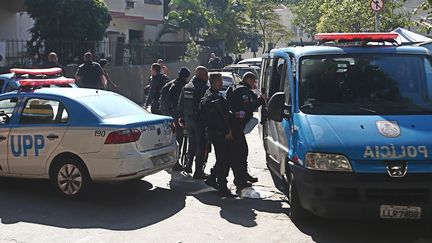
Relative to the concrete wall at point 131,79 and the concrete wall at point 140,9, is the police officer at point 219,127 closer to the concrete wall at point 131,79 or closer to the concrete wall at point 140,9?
the concrete wall at point 131,79

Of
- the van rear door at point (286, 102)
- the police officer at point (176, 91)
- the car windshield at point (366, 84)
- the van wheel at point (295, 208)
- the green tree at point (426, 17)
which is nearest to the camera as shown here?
the van wheel at point (295, 208)

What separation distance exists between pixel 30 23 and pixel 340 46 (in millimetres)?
18724

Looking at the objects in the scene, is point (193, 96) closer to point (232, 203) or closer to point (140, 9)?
point (232, 203)

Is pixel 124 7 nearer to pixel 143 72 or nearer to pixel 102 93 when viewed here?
pixel 143 72

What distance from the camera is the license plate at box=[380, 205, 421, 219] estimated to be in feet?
17.9

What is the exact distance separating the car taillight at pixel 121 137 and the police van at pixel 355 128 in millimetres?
1746

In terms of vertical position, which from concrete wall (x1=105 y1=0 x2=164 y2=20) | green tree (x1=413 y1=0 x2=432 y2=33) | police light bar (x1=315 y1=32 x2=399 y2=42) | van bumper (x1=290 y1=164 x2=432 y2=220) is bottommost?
van bumper (x1=290 y1=164 x2=432 y2=220)

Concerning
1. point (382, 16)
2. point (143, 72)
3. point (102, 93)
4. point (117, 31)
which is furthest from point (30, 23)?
point (102, 93)

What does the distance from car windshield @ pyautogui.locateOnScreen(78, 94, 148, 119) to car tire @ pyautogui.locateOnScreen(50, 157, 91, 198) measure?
0.70 metres

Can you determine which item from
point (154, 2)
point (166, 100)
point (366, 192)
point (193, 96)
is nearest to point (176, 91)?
point (166, 100)

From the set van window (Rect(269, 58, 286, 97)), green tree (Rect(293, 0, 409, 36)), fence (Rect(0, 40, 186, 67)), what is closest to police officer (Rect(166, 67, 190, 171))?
van window (Rect(269, 58, 286, 97))

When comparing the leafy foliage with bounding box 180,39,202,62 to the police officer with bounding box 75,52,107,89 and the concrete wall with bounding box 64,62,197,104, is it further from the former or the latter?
the police officer with bounding box 75,52,107,89

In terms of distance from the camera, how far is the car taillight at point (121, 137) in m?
7.02

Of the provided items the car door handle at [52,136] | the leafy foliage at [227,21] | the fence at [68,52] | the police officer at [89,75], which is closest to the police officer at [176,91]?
the car door handle at [52,136]
